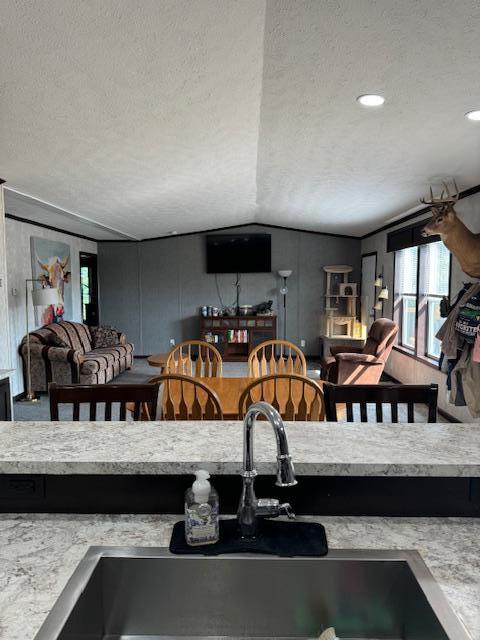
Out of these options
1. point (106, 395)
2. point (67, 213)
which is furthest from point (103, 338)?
point (106, 395)

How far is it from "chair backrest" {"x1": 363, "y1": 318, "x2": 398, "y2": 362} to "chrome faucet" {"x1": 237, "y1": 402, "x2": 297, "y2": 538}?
487cm

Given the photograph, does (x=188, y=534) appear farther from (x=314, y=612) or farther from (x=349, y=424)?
(x=349, y=424)

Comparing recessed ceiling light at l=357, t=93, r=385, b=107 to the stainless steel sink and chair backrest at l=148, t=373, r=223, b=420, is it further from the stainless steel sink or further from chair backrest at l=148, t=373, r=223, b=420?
the stainless steel sink

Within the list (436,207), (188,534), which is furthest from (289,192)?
(188,534)

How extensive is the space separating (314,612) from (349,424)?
57cm

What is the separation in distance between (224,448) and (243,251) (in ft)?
26.2

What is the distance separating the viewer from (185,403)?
2510 millimetres

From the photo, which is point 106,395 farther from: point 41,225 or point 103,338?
point 103,338

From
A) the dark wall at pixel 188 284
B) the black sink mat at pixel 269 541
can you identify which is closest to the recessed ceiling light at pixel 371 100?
the black sink mat at pixel 269 541

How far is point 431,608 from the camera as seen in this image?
2.92 ft

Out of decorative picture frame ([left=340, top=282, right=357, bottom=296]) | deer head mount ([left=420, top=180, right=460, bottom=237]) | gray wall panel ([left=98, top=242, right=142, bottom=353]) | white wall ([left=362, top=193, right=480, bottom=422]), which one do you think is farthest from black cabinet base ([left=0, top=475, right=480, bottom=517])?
gray wall panel ([left=98, top=242, right=142, bottom=353])

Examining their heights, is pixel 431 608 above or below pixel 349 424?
below

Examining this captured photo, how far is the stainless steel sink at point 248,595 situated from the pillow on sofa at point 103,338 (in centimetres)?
689

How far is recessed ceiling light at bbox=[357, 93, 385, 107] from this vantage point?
2686mm
